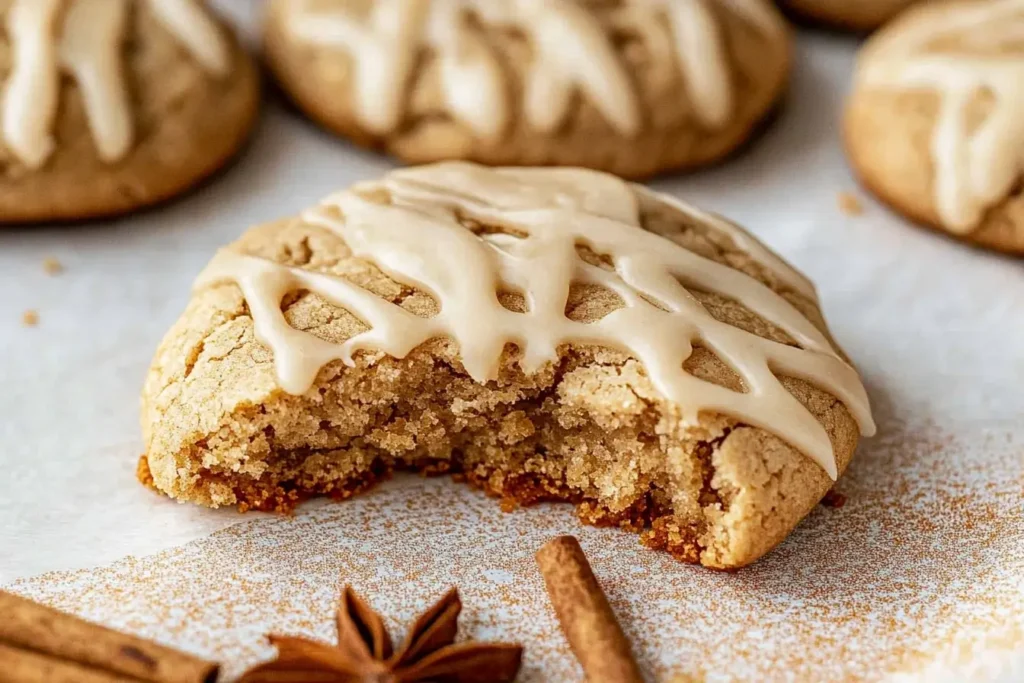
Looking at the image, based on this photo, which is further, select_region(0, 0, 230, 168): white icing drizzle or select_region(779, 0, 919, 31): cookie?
select_region(779, 0, 919, 31): cookie

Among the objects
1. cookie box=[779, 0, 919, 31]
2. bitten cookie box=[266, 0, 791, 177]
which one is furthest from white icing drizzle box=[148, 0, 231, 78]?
cookie box=[779, 0, 919, 31]

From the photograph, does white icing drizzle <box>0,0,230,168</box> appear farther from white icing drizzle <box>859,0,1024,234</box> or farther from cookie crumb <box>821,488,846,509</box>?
white icing drizzle <box>859,0,1024,234</box>

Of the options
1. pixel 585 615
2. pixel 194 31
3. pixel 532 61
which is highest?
pixel 532 61

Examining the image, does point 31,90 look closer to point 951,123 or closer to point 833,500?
point 833,500

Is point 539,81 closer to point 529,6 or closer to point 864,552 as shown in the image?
point 529,6

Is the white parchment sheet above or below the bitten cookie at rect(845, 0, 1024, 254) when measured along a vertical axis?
below

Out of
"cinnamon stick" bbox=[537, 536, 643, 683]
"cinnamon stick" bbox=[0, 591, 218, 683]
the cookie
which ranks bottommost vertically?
"cinnamon stick" bbox=[0, 591, 218, 683]

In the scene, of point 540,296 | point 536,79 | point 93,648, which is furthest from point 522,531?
point 536,79

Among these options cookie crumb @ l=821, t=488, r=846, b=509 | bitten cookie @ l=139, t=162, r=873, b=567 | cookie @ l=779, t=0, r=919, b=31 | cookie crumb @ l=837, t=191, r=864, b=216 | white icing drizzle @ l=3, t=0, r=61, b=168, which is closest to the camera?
bitten cookie @ l=139, t=162, r=873, b=567
